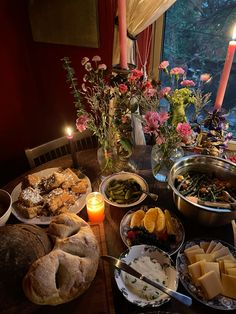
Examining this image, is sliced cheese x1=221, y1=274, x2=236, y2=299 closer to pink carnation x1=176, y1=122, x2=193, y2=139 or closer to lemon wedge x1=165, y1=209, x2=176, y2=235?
lemon wedge x1=165, y1=209, x2=176, y2=235

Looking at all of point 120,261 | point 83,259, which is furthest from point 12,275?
point 120,261

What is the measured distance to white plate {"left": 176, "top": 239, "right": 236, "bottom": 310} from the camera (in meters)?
0.76

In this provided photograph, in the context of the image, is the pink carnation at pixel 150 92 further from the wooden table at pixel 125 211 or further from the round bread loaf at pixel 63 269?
the round bread loaf at pixel 63 269

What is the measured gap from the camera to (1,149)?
229 cm

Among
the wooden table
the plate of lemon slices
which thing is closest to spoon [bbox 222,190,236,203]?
the wooden table

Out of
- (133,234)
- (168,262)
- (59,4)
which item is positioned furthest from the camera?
(59,4)

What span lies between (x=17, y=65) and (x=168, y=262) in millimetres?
2068

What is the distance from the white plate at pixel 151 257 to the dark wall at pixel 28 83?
1.60 m

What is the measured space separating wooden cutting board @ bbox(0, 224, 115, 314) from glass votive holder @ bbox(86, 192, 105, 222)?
23cm

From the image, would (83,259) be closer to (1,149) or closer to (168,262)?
(168,262)

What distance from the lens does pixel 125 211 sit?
3.64ft

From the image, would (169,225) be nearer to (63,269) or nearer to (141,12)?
(63,269)

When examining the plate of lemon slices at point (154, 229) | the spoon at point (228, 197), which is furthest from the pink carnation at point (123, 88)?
the spoon at point (228, 197)

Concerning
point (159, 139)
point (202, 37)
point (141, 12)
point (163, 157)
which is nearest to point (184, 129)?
point (159, 139)
